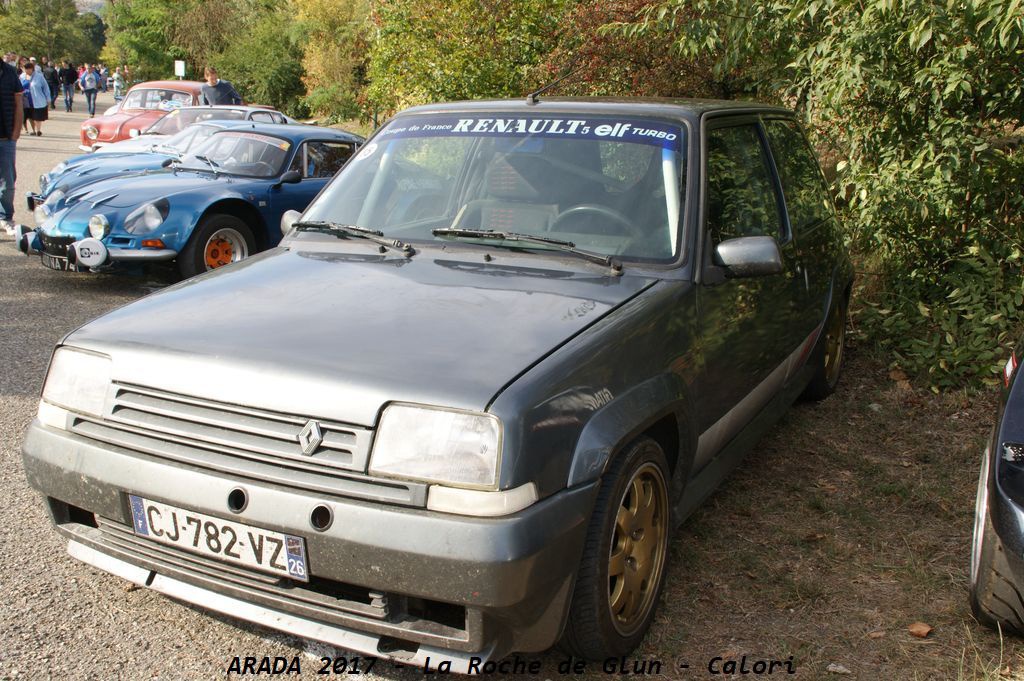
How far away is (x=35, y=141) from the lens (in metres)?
21.7

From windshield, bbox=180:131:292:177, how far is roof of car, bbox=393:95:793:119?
186 inches

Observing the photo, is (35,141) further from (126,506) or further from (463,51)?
(126,506)

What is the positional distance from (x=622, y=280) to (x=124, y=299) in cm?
566

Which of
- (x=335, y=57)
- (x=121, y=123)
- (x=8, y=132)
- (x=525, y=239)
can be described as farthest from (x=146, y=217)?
(x=335, y=57)

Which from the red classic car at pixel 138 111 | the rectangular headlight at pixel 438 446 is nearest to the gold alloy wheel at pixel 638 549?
the rectangular headlight at pixel 438 446

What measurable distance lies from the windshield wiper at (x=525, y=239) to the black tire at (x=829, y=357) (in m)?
2.15

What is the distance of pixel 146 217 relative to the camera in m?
7.59

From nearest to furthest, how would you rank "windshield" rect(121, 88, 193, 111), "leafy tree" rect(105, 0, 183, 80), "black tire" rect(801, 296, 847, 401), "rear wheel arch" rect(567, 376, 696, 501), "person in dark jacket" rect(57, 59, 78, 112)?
→ "rear wheel arch" rect(567, 376, 696, 501)
"black tire" rect(801, 296, 847, 401)
"windshield" rect(121, 88, 193, 111)
"person in dark jacket" rect(57, 59, 78, 112)
"leafy tree" rect(105, 0, 183, 80)

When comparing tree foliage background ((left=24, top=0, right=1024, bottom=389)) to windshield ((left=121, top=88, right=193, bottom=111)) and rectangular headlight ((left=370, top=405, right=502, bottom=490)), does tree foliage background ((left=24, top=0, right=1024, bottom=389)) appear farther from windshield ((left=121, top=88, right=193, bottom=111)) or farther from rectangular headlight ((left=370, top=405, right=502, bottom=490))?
windshield ((left=121, top=88, right=193, bottom=111))

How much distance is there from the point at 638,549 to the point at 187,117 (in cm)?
1245

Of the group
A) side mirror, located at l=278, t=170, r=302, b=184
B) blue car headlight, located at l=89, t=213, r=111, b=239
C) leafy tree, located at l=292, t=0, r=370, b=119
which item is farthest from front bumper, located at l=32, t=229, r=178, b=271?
leafy tree, located at l=292, t=0, r=370, b=119

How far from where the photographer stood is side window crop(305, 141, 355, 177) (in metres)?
8.93

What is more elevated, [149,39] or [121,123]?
[149,39]

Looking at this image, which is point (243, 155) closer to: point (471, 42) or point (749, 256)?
point (471, 42)
